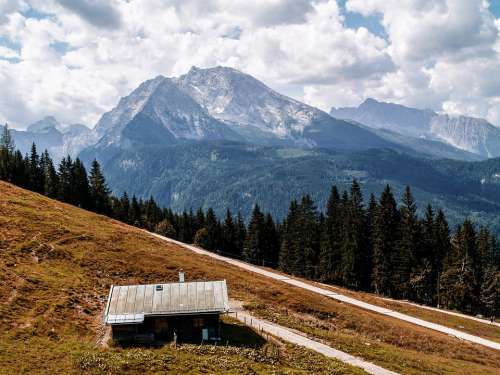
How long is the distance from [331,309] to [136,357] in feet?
→ 111

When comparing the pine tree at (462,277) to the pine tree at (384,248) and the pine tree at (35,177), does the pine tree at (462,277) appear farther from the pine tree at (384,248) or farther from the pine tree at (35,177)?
the pine tree at (35,177)

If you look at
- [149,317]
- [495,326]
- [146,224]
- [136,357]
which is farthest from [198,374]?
[146,224]

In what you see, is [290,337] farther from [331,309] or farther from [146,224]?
[146,224]

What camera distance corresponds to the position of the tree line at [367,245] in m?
102

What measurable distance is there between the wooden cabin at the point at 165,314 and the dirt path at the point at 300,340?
693 centimetres

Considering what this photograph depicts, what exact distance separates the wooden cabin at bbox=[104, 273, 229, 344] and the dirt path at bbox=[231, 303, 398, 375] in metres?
6.93

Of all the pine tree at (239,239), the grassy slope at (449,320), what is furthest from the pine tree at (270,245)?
the grassy slope at (449,320)

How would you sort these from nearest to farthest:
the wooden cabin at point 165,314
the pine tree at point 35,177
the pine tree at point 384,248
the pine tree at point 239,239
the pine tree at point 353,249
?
the wooden cabin at point 165,314, the pine tree at point 384,248, the pine tree at point 353,249, the pine tree at point 35,177, the pine tree at point 239,239

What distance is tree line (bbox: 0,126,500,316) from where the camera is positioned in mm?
101750

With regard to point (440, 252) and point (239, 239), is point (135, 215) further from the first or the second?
point (440, 252)

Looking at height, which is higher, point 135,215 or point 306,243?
point 135,215

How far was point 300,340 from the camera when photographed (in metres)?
51.1

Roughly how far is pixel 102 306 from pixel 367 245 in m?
70.1

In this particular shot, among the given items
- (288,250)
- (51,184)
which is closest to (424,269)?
(288,250)
